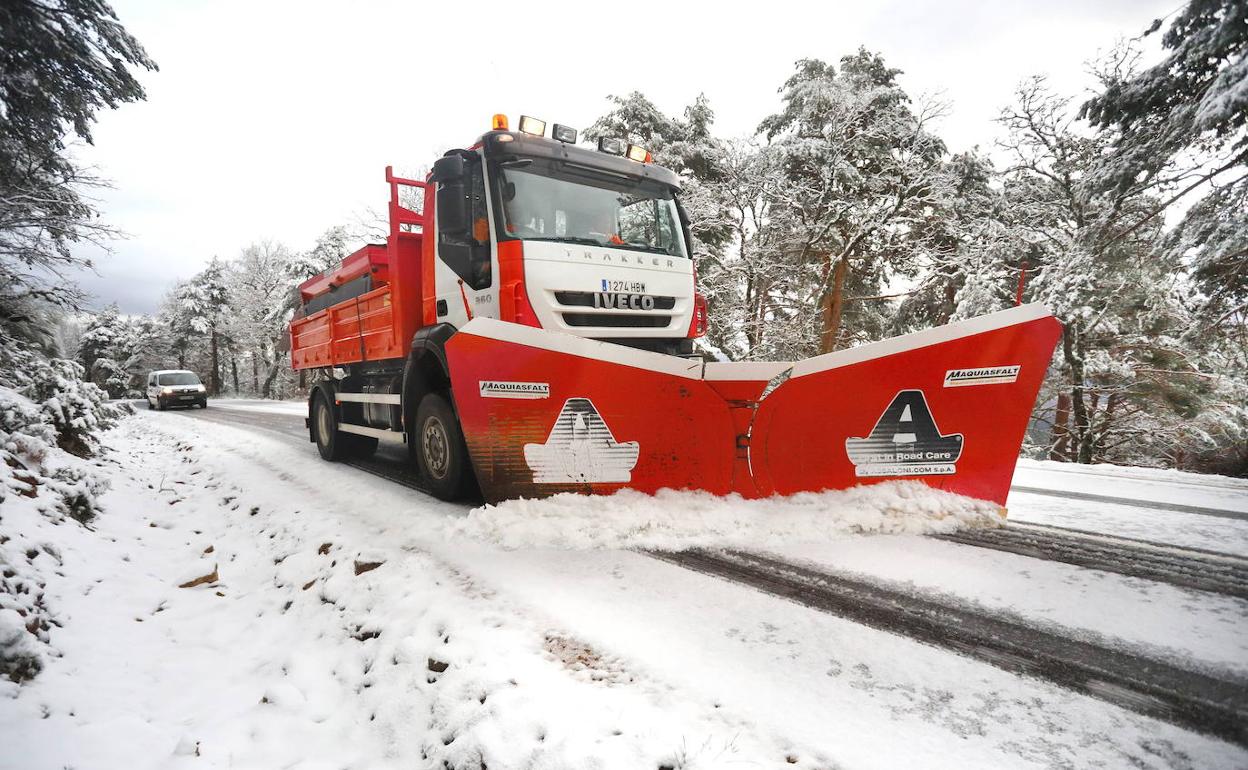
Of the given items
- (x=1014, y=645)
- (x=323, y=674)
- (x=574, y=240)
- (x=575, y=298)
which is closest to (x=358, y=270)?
(x=574, y=240)

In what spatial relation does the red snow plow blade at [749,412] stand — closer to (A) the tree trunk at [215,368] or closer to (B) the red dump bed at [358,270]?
(B) the red dump bed at [358,270]

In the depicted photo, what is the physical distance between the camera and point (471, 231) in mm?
4305

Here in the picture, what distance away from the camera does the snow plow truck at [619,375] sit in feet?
11.2

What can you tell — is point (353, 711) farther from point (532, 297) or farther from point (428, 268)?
point (428, 268)

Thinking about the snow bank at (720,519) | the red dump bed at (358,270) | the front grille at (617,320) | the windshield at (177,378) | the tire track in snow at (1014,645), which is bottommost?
the tire track in snow at (1014,645)

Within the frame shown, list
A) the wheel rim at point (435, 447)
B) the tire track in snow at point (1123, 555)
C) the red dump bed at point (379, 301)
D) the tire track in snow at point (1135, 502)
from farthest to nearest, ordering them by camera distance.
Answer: the red dump bed at point (379, 301), the wheel rim at point (435, 447), the tire track in snow at point (1135, 502), the tire track in snow at point (1123, 555)

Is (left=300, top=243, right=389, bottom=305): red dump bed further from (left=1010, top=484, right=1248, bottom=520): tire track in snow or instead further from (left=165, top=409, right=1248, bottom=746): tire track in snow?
(left=1010, top=484, right=1248, bottom=520): tire track in snow

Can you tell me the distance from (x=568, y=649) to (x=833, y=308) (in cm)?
1438

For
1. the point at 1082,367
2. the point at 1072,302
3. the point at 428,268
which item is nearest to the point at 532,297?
the point at 428,268

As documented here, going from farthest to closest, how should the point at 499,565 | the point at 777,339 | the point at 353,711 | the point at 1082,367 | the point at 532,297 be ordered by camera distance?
the point at 777,339
the point at 1082,367
the point at 532,297
the point at 499,565
the point at 353,711

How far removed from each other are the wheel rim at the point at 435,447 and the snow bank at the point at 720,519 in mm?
1044

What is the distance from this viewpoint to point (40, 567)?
307cm

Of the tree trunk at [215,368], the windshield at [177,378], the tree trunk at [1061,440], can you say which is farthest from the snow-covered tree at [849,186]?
the tree trunk at [215,368]

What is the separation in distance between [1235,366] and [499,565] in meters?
14.3
